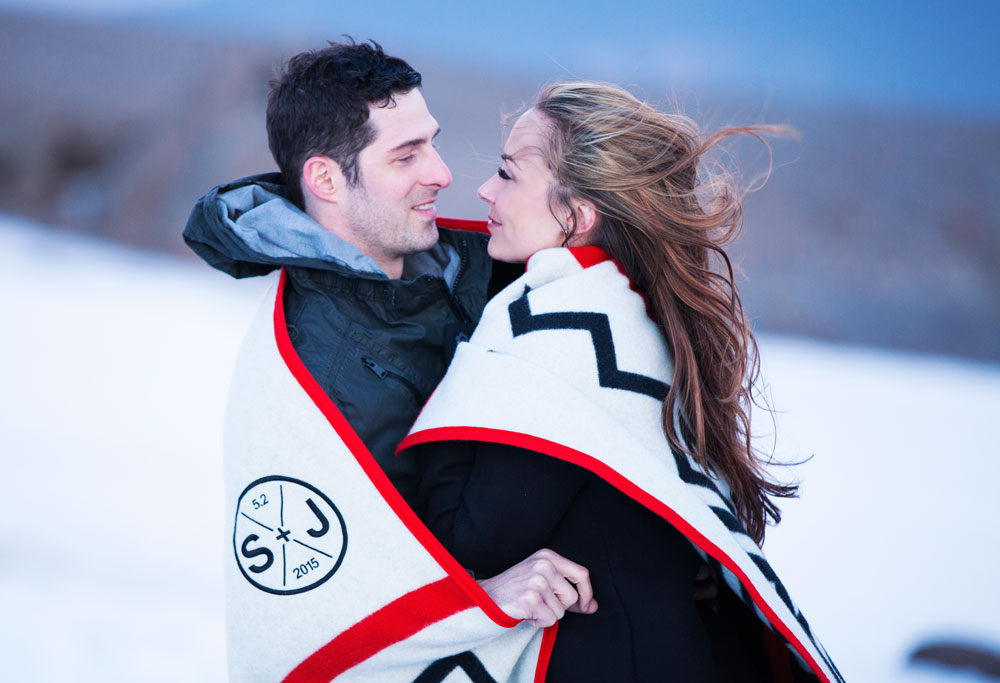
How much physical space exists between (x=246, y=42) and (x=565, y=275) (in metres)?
7.57

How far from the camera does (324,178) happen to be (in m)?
1.94

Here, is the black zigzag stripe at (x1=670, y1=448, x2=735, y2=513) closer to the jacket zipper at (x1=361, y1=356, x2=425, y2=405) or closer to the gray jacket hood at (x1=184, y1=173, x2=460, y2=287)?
the jacket zipper at (x1=361, y1=356, x2=425, y2=405)

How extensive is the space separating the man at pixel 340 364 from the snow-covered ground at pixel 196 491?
1.24m

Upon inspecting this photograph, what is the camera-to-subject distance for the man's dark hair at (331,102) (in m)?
1.93

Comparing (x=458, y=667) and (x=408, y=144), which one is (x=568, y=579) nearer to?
(x=458, y=667)

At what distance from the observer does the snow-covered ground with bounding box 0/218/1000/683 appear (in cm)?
269

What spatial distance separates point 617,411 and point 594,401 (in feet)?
0.15

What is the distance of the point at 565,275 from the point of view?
1554 mm

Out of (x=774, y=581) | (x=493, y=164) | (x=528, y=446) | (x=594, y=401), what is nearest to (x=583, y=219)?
(x=594, y=401)

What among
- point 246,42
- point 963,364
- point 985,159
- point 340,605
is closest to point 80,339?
point 246,42

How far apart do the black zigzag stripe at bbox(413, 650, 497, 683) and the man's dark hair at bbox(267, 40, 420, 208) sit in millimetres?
1021

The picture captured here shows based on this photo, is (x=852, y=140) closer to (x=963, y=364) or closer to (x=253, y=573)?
(x=963, y=364)

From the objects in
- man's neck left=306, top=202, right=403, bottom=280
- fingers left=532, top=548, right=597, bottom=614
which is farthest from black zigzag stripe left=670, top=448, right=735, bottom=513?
man's neck left=306, top=202, right=403, bottom=280

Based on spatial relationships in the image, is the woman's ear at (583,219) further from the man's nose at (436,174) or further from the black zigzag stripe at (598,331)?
the man's nose at (436,174)
